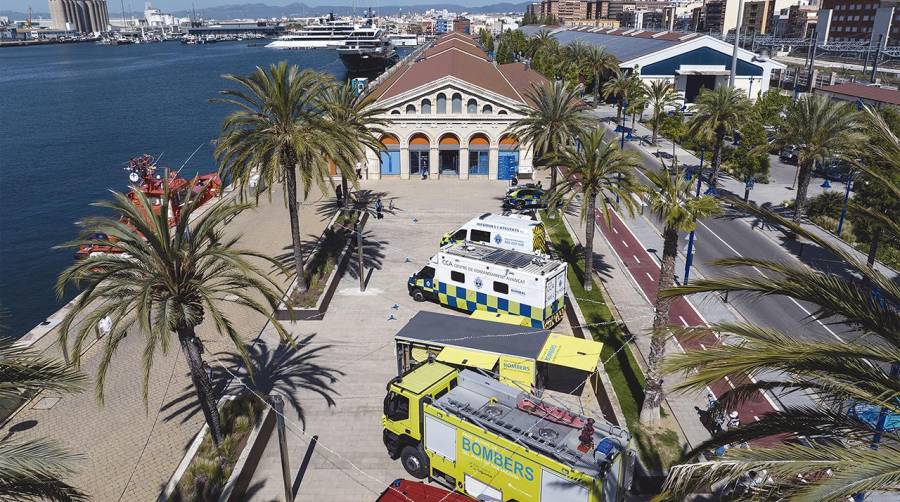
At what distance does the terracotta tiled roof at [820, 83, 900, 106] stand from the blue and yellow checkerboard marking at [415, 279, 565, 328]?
165ft

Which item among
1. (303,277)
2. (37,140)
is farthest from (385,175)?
(37,140)

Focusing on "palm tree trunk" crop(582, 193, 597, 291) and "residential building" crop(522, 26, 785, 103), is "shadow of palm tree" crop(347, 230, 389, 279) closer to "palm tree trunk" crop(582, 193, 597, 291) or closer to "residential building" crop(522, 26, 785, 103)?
"palm tree trunk" crop(582, 193, 597, 291)

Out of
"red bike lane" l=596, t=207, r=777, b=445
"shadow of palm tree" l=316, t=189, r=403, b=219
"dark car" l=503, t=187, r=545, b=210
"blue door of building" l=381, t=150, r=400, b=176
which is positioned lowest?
"red bike lane" l=596, t=207, r=777, b=445

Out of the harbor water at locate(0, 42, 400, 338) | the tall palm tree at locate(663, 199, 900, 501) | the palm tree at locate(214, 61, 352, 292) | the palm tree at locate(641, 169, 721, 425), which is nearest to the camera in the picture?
the tall palm tree at locate(663, 199, 900, 501)

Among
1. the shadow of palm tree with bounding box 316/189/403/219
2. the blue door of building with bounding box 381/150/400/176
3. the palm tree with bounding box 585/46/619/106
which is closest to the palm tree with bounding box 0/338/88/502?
the shadow of palm tree with bounding box 316/189/403/219

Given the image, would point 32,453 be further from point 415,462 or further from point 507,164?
point 507,164

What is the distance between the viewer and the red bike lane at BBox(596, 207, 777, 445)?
2159 centimetres

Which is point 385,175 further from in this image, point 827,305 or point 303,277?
point 827,305

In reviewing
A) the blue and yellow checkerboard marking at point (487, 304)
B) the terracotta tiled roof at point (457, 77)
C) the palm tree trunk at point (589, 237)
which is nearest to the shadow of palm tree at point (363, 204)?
the terracotta tiled roof at point (457, 77)

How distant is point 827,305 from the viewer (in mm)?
9328

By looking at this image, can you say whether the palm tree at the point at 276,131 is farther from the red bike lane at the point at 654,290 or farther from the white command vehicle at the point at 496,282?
the red bike lane at the point at 654,290

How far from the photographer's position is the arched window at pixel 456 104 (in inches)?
1986

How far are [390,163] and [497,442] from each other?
39443mm

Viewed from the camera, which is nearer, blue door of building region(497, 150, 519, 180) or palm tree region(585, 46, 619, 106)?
blue door of building region(497, 150, 519, 180)
